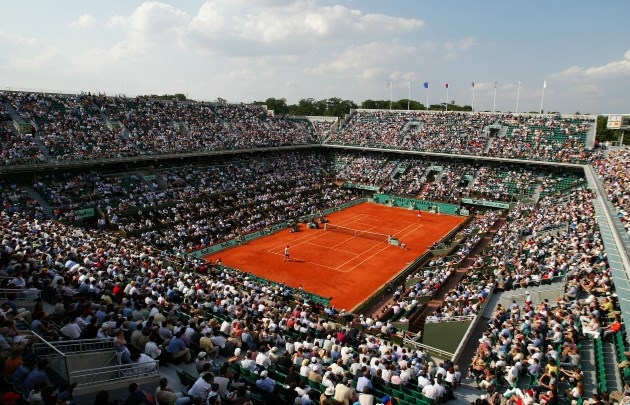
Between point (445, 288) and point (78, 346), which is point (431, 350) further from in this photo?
point (78, 346)

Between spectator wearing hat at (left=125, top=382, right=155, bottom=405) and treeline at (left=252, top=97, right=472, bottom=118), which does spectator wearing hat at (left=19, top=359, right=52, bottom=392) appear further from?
treeline at (left=252, top=97, right=472, bottom=118)

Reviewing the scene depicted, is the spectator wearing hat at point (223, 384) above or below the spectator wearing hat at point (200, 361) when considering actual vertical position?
above

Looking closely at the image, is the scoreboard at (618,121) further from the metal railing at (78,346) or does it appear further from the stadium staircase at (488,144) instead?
the metal railing at (78,346)

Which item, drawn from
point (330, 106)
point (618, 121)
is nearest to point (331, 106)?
point (330, 106)

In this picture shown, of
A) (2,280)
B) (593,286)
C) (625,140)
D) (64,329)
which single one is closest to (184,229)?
(2,280)

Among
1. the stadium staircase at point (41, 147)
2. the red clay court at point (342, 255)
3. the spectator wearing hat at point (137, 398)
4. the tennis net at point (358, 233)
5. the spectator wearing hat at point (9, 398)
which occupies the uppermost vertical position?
the stadium staircase at point (41, 147)

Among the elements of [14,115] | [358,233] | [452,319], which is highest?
[14,115]

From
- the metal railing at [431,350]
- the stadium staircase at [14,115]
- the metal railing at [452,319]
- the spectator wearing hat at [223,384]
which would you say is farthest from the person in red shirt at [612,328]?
the stadium staircase at [14,115]
